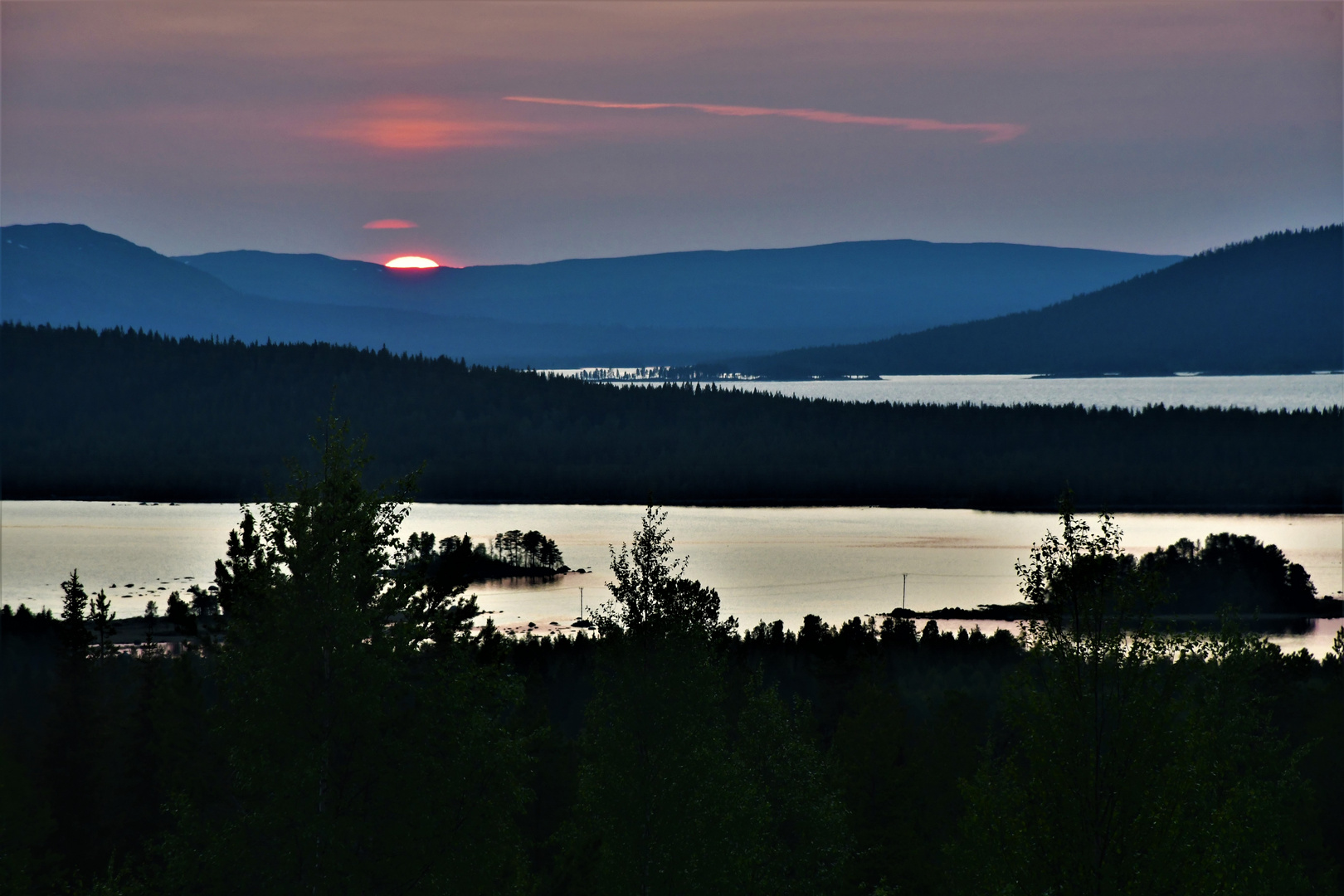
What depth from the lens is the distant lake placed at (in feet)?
399

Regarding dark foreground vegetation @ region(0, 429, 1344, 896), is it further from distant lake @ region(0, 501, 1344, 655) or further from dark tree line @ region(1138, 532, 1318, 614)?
dark tree line @ region(1138, 532, 1318, 614)

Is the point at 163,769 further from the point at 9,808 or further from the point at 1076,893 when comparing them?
the point at 1076,893

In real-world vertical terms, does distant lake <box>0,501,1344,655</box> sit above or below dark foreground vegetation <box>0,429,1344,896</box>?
above

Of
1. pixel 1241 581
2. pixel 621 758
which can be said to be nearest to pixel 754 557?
pixel 1241 581

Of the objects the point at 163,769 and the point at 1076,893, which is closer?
the point at 1076,893

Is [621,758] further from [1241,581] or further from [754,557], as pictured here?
[754,557]

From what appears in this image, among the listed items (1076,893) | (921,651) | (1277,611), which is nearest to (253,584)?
(1076,893)

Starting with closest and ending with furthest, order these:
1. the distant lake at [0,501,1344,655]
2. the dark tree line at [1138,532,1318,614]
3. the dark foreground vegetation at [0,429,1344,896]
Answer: the dark foreground vegetation at [0,429,1344,896]
the dark tree line at [1138,532,1318,614]
the distant lake at [0,501,1344,655]

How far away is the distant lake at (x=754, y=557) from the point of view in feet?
399

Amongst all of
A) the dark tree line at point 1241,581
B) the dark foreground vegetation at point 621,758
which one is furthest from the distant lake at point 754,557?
the dark foreground vegetation at point 621,758

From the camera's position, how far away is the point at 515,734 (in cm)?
2277

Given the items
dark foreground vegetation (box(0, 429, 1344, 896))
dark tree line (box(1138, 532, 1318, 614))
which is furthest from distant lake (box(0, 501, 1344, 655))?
dark foreground vegetation (box(0, 429, 1344, 896))

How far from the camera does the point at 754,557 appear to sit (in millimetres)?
152625

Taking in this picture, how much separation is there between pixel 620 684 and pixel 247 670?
27.1 ft
